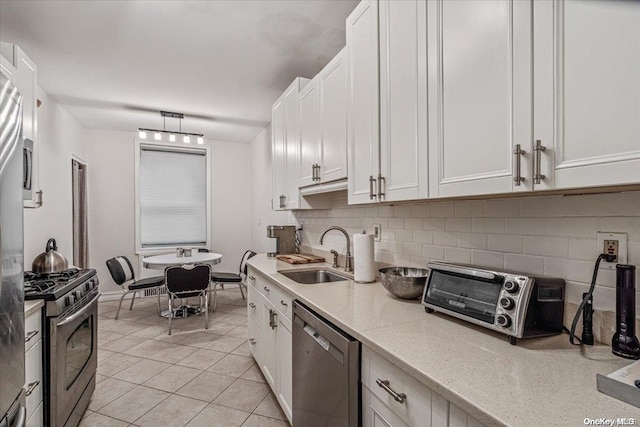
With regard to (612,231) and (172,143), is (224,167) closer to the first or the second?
(172,143)

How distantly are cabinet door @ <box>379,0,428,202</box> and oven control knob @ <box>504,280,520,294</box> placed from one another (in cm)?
45

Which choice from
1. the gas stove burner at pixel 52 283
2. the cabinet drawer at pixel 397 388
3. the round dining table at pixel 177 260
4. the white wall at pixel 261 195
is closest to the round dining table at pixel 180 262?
the round dining table at pixel 177 260

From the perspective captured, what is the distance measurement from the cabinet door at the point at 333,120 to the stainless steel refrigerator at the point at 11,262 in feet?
4.96

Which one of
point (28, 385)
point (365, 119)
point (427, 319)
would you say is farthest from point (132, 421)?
point (365, 119)

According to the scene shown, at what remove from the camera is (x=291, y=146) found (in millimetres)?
2816

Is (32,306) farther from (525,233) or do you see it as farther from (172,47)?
(525,233)

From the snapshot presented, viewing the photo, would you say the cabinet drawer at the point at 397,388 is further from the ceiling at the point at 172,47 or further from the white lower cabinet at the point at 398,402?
the ceiling at the point at 172,47

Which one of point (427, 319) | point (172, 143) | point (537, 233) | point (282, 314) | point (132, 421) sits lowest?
point (132, 421)

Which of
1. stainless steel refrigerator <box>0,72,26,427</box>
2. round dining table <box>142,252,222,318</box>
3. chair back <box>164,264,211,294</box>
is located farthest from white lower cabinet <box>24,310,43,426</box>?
round dining table <box>142,252,222,318</box>

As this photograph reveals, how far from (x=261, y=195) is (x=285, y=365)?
3459 mm

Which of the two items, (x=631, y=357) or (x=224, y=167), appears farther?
(x=224, y=167)

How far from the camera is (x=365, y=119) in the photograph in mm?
1730

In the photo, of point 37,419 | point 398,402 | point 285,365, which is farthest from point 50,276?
point 398,402

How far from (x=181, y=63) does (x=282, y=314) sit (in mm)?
2297
